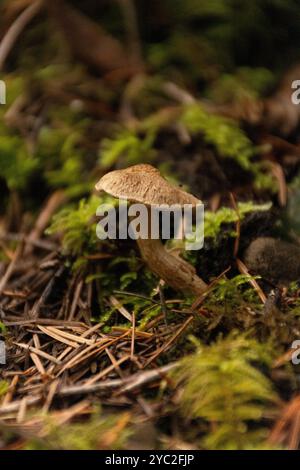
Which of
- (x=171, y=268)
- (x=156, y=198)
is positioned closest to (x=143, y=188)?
(x=156, y=198)

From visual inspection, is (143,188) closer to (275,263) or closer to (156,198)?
(156,198)

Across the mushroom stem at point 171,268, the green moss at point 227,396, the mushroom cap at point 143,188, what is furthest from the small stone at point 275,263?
the green moss at point 227,396

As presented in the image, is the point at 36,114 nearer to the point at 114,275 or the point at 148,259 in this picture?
the point at 114,275

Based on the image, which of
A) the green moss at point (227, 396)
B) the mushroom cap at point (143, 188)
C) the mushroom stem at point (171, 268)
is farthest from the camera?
the mushroom stem at point (171, 268)

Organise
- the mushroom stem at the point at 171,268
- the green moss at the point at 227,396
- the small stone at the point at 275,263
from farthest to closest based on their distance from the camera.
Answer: the small stone at the point at 275,263 → the mushroom stem at the point at 171,268 → the green moss at the point at 227,396

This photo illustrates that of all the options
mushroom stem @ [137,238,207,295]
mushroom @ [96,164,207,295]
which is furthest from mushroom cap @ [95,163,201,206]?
mushroom stem @ [137,238,207,295]

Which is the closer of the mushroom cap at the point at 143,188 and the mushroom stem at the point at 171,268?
the mushroom cap at the point at 143,188

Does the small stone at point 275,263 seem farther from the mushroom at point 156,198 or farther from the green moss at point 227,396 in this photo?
the green moss at point 227,396
